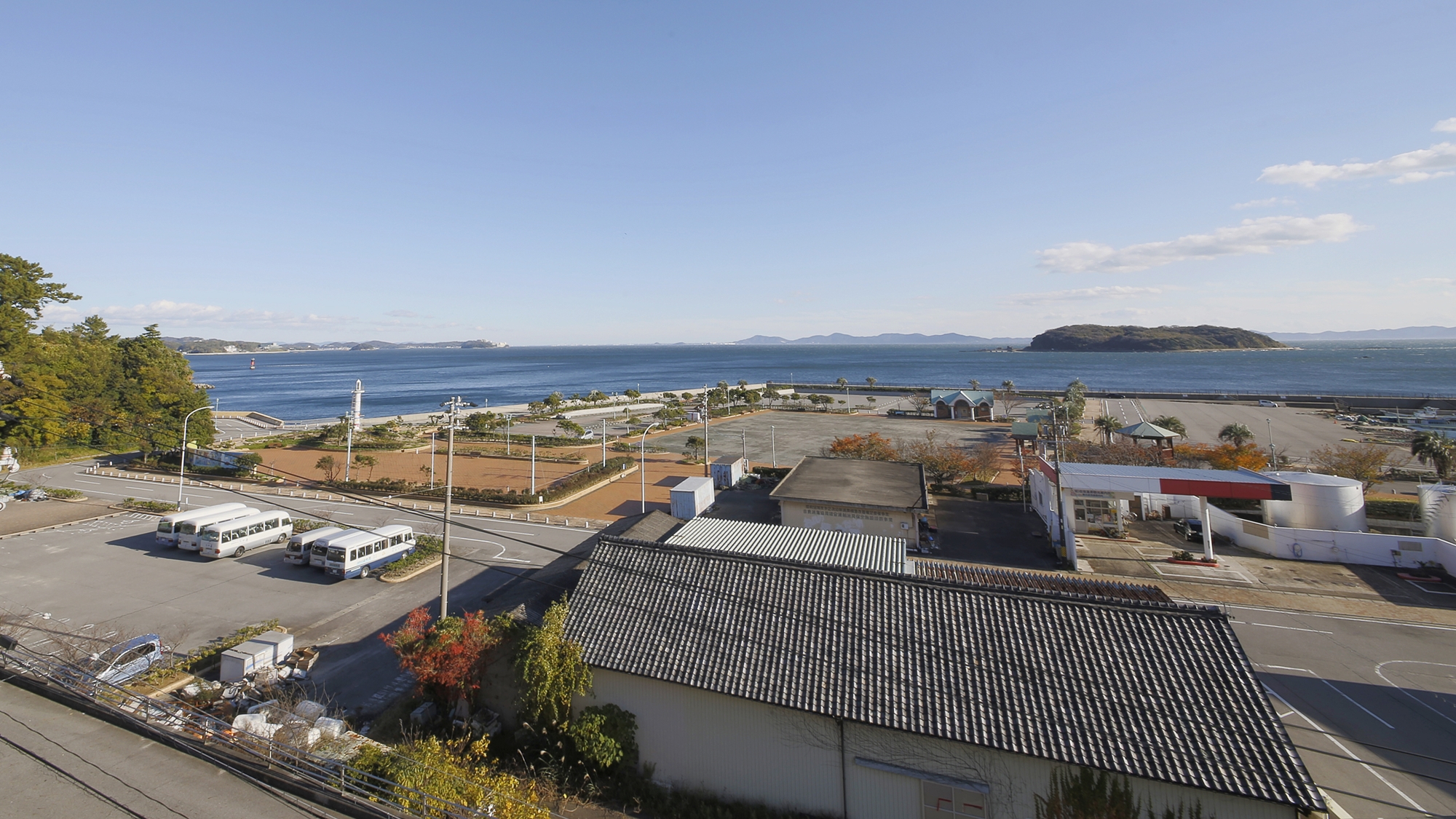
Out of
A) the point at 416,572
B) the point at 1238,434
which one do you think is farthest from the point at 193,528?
the point at 1238,434

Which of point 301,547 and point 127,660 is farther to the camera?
point 301,547

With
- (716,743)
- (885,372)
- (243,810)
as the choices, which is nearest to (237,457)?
(243,810)

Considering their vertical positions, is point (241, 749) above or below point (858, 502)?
below

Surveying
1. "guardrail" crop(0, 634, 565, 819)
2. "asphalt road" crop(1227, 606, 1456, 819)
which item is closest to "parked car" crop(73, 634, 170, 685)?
"guardrail" crop(0, 634, 565, 819)

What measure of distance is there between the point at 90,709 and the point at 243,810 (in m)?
5.36

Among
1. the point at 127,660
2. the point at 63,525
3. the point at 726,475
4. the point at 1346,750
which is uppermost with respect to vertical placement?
the point at 726,475

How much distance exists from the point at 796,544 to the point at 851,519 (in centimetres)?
890

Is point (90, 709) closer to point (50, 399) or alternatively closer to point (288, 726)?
point (288, 726)

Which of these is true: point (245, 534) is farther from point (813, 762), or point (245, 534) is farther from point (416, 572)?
point (813, 762)

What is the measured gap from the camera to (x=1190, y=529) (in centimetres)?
2591

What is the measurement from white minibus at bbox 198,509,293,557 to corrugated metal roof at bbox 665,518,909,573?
1970cm

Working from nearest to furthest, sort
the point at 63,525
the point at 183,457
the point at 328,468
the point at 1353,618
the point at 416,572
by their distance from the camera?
the point at 1353,618, the point at 416,572, the point at 63,525, the point at 183,457, the point at 328,468

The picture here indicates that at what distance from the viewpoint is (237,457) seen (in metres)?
38.2

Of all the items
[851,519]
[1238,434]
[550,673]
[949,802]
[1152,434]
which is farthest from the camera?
[1238,434]
